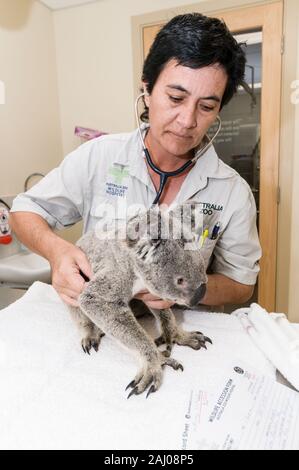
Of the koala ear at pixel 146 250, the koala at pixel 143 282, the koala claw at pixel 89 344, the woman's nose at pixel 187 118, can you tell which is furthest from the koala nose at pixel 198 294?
the woman's nose at pixel 187 118

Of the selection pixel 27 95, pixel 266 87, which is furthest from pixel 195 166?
pixel 27 95

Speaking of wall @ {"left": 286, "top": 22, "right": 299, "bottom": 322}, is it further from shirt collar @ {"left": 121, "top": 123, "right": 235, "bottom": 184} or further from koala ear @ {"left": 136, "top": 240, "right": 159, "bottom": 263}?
koala ear @ {"left": 136, "top": 240, "right": 159, "bottom": 263}

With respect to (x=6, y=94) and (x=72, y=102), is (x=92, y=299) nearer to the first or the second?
(x=6, y=94)

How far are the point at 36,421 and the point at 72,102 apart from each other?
8.49 ft

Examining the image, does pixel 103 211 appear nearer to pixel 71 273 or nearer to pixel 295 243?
pixel 71 273

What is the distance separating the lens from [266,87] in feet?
7.43

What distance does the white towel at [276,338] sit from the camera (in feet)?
2.55

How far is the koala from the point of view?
640 mm

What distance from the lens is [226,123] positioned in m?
2.50

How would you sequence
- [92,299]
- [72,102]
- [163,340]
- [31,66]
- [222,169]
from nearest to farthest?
1. [92,299]
2. [163,340]
3. [222,169]
4. [31,66]
5. [72,102]

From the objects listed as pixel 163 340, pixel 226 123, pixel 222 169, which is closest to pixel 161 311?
pixel 163 340

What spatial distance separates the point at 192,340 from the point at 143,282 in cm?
29

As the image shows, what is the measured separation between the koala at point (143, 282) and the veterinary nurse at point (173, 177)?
60 millimetres

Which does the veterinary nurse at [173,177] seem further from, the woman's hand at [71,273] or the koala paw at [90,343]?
the koala paw at [90,343]
